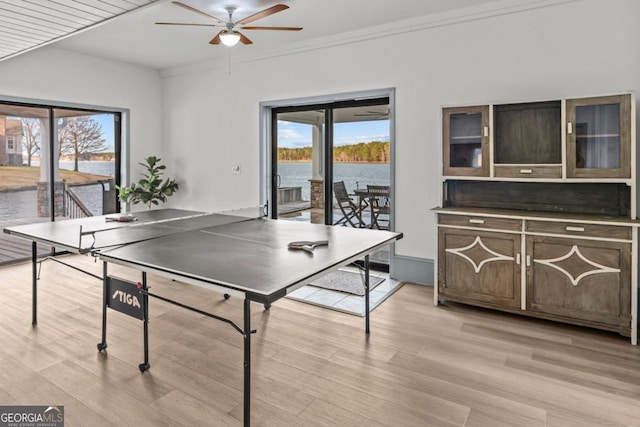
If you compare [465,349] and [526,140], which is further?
[526,140]

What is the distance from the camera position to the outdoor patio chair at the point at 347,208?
16.7 ft

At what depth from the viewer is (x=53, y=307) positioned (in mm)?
3662

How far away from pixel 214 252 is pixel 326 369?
105 cm

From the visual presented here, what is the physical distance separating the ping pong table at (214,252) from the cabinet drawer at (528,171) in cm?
132

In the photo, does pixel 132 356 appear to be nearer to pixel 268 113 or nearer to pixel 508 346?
pixel 508 346

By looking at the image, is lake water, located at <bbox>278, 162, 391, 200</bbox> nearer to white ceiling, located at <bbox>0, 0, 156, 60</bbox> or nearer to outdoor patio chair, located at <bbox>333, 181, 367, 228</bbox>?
outdoor patio chair, located at <bbox>333, 181, 367, 228</bbox>

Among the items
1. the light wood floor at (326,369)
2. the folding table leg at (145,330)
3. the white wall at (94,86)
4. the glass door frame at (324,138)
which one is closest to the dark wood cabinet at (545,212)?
the light wood floor at (326,369)

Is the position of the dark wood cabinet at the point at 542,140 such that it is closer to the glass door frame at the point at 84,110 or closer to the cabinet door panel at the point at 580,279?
the cabinet door panel at the point at 580,279

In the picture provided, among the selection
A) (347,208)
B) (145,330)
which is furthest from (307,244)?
(347,208)

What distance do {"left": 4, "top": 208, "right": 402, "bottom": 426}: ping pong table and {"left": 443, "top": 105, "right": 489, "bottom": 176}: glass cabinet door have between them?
125cm

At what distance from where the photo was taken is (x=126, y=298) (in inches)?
101

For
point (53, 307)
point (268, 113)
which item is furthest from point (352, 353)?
point (268, 113)

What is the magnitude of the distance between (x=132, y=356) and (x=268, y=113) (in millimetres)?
3757

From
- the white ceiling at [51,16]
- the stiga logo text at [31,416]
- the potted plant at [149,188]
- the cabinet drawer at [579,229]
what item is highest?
the white ceiling at [51,16]
